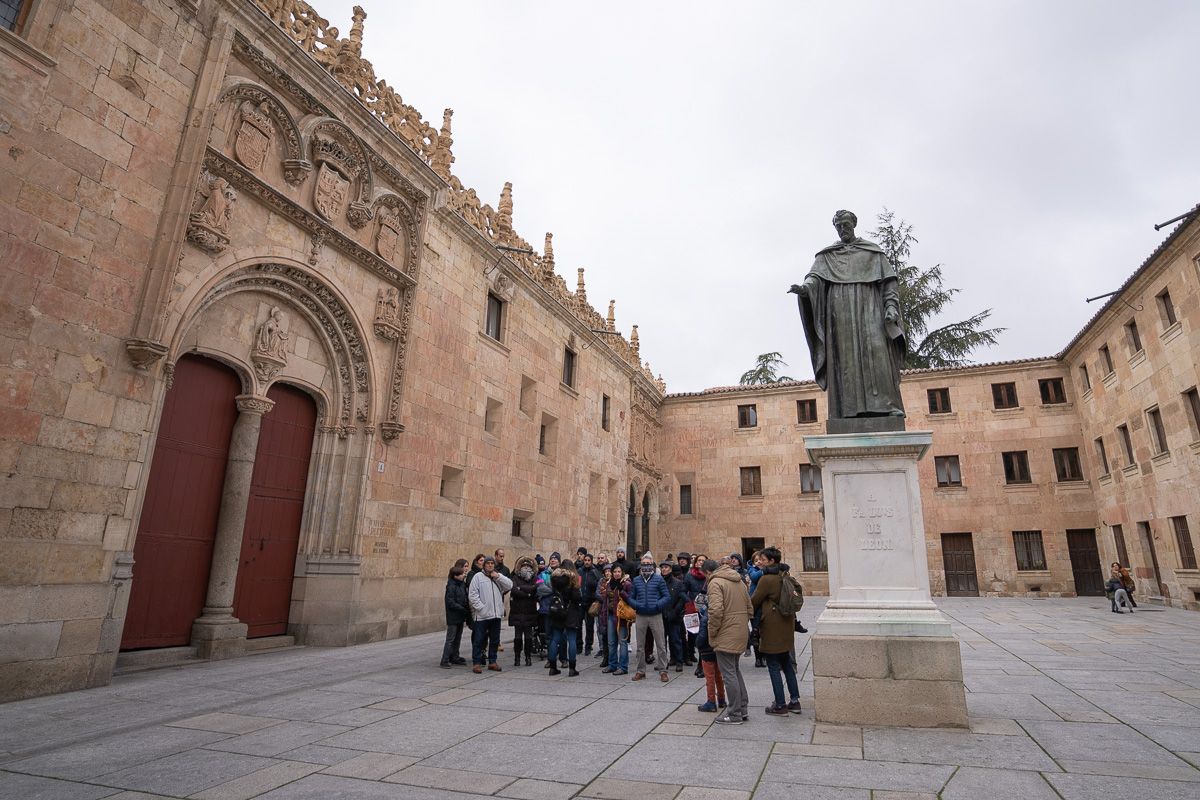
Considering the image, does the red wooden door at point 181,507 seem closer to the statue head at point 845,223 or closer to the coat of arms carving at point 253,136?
the coat of arms carving at point 253,136

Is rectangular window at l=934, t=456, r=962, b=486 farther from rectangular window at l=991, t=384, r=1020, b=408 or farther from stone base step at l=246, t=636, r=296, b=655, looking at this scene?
stone base step at l=246, t=636, r=296, b=655

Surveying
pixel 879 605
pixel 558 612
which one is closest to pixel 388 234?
pixel 558 612

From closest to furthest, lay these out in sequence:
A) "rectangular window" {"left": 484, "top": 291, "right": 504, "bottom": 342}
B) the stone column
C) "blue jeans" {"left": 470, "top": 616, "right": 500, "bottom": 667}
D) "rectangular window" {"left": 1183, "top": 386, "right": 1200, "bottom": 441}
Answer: "blue jeans" {"left": 470, "top": 616, "right": 500, "bottom": 667}, the stone column, "rectangular window" {"left": 484, "top": 291, "right": 504, "bottom": 342}, "rectangular window" {"left": 1183, "top": 386, "right": 1200, "bottom": 441}

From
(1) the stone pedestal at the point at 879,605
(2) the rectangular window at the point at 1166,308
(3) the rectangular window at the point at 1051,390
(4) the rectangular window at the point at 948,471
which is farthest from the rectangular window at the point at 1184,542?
(1) the stone pedestal at the point at 879,605

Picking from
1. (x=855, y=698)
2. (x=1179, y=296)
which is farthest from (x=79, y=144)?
(x=1179, y=296)

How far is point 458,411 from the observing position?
13586 mm

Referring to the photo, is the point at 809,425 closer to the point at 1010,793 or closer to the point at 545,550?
the point at 545,550

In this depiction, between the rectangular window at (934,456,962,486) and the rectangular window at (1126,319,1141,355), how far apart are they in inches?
279

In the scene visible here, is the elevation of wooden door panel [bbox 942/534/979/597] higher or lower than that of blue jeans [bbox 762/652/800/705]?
higher

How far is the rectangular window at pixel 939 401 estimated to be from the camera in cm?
2535

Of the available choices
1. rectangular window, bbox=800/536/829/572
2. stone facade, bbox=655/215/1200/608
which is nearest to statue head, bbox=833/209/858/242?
stone facade, bbox=655/215/1200/608

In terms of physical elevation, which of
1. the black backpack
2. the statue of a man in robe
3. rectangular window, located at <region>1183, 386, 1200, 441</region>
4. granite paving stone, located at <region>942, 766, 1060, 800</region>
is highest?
rectangular window, located at <region>1183, 386, 1200, 441</region>

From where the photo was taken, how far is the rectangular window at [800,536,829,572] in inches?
989

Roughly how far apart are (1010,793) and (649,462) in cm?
2276
